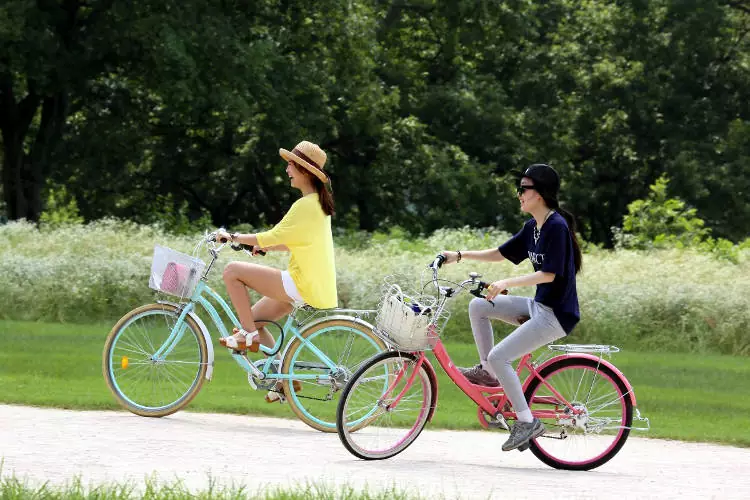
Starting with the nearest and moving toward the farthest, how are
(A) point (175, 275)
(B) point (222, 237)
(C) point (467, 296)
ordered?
(B) point (222, 237) → (A) point (175, 275) → (C) point (467, 296)

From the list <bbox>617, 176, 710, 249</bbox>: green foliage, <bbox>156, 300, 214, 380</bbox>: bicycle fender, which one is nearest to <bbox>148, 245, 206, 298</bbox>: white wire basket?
<bbox>156, 300, 214, 380</bbox>: bicycle fender

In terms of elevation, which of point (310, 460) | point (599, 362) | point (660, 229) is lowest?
point (310, 460)

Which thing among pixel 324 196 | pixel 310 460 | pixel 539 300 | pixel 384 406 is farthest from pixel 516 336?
pixel 324 196

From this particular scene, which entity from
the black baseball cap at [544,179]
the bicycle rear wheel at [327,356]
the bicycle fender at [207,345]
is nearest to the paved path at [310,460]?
the bicycle rear wheel at [327,356]

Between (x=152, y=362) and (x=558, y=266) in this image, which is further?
(x=152, y=362)

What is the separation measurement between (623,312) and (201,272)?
8.93 m

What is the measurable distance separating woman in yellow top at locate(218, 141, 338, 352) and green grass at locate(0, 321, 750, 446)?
1324mm

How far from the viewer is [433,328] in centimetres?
796

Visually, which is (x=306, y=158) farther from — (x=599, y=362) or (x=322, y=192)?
(x=599, y=362)

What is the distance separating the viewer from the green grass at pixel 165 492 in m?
6.09

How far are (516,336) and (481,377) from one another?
0.40 m

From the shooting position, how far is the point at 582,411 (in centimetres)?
801

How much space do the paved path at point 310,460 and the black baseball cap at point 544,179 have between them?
1.54 m

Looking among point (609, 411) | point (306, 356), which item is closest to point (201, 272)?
point (306, 356)
